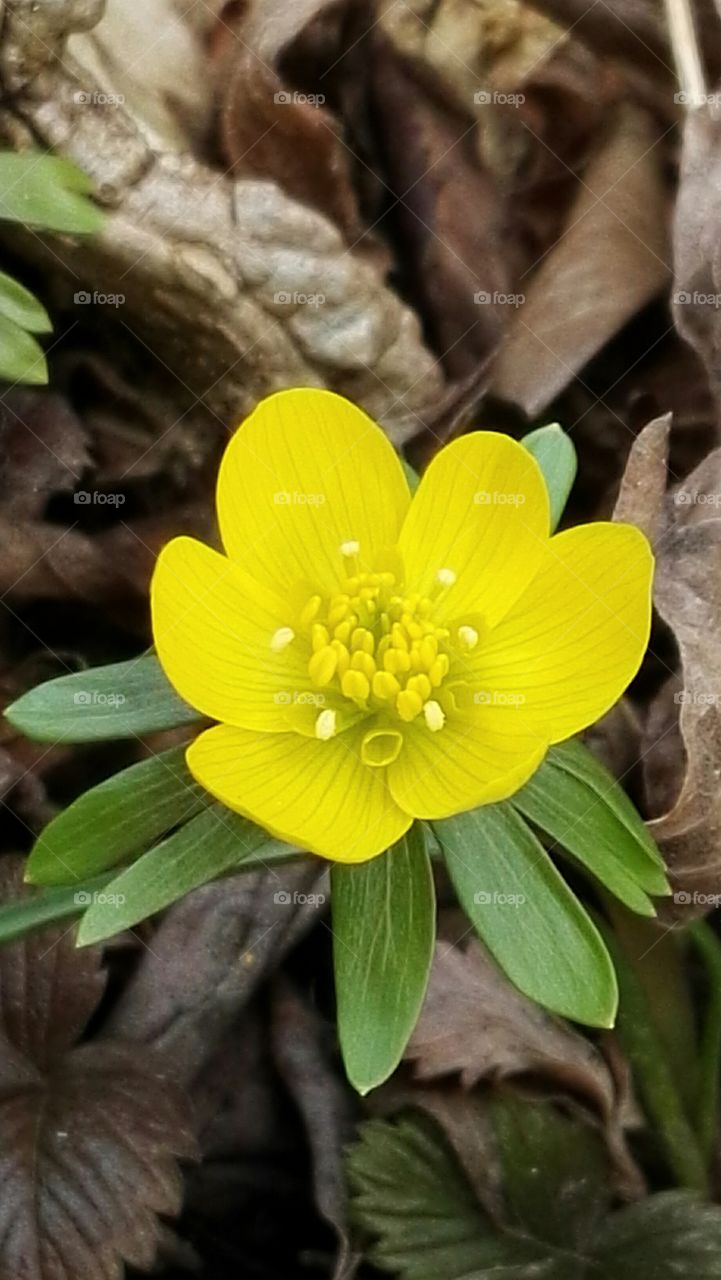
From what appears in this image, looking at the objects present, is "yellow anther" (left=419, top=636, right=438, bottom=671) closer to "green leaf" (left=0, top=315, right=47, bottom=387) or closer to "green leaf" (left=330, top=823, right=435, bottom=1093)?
"green leaf" (left=330, top=823, right=435, bottom=1093)

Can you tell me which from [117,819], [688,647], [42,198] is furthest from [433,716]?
[42,198]

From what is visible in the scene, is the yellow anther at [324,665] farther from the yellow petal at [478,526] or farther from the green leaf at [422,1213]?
the green leaf at [422,1213]

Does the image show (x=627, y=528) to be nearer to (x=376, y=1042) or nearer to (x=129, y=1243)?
(x=376, y=1042)

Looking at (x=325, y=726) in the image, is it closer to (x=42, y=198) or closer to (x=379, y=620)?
(x=379, y=620)

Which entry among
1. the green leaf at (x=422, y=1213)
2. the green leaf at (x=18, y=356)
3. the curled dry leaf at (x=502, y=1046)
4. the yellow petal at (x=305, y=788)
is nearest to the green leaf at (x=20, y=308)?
the green leaf at (x=18, y=356)

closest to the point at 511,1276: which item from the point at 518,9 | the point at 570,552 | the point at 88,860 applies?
the point at 88,860
